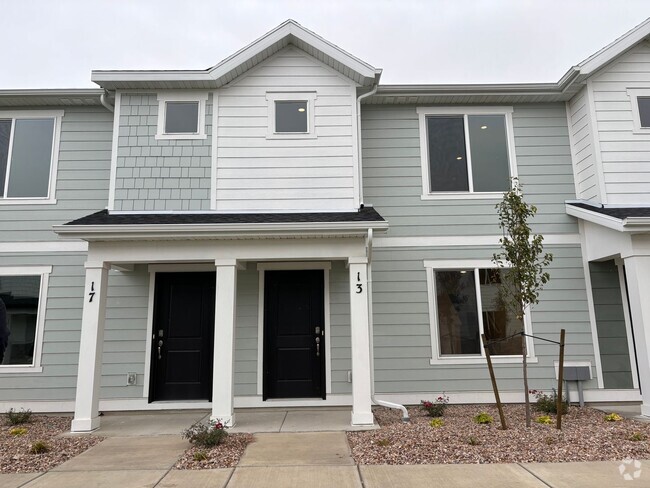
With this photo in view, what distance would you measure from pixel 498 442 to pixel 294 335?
3.56 meters

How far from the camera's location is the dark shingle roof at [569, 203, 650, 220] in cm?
649

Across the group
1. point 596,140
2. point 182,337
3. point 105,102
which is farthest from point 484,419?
point 105,102

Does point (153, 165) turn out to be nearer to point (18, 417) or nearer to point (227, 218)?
point (227, 218)

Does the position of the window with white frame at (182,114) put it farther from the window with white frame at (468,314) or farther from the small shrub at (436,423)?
the small shrub at (436,423)

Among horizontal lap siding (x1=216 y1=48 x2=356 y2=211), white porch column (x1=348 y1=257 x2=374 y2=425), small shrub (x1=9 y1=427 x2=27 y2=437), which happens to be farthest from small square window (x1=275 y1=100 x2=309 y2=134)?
small shrub (x1=9 y1=427 x2=27 y2=437)

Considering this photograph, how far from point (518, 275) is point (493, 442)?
6.84 ft

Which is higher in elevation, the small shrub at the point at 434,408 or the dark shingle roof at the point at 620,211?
the dark shingle roof at the point at 620,211

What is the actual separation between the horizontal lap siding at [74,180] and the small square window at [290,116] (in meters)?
3.10

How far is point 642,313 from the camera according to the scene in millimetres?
6094

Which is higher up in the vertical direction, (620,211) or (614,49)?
(614,49)

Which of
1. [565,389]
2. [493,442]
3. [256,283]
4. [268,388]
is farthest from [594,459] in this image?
[256,283]

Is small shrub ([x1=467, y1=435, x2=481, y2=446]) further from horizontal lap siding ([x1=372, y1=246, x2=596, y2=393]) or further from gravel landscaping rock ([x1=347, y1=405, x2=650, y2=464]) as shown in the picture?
horizontal lap siding ([x1=372, y1=246, x2=596, y2=393])

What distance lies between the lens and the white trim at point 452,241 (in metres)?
7.48

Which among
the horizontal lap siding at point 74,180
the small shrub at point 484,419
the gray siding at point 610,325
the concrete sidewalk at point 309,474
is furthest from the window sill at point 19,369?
the gray siding at point 610,325
